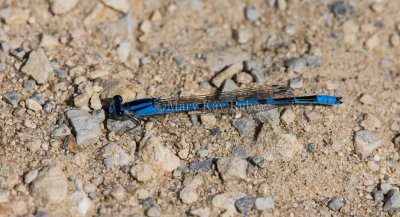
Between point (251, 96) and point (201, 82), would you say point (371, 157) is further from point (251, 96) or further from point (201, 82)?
point (201, 82)

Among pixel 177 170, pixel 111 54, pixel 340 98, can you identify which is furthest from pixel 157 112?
pixel 340 98

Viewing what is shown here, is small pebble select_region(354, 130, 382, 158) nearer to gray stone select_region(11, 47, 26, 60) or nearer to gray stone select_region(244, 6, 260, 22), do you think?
gray stone select_region(244, 6, 260, 22)

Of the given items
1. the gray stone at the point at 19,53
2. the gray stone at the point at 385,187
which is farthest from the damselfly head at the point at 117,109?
the gray stone at the point at 385,187

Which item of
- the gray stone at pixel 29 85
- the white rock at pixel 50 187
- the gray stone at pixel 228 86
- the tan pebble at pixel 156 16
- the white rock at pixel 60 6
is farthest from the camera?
the tan pebble at pixel 156 16

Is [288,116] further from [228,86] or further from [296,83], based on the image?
[228,86]

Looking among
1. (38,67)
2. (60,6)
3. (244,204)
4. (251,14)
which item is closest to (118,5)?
(60,6)

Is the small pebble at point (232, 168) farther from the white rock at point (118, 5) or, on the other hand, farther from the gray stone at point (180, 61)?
the white rock at point (118, 5)
